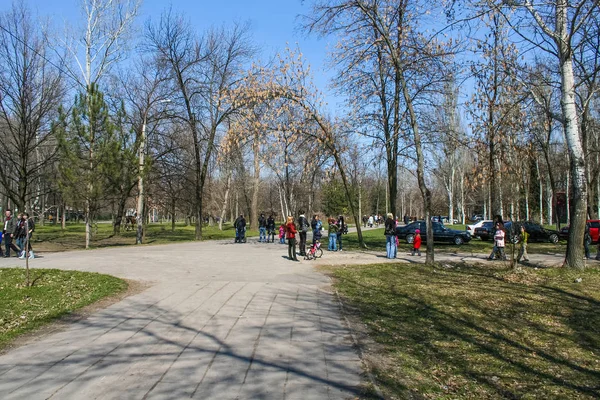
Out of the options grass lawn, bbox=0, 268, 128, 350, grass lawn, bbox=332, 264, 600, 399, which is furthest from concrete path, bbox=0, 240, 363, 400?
grass lawn, bbox=0, 268, 128, 350

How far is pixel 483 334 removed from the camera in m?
6.68

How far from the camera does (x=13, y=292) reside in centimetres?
953

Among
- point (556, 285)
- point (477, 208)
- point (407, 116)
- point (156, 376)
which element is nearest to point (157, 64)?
point (407, 116)

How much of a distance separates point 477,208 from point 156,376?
87.7 metres

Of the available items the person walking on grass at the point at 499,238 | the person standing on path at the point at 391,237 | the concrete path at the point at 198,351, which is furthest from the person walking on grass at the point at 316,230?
the concrete path at the point at 198,351

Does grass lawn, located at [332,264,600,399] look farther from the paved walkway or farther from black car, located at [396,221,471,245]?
black car, located at [396,221,471,245]

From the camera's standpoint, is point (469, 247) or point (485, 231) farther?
point (485, 231)

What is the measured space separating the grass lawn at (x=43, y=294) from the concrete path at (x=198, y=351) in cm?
71

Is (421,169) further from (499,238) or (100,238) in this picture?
(100,238)

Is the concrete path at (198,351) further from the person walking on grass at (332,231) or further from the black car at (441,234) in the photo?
the black car at (441,234)

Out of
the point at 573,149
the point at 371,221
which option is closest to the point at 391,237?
the point at 573,149

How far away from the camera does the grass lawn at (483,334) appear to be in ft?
15.5

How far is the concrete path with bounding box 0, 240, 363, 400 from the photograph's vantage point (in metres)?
4.37

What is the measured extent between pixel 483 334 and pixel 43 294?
8.29 m
